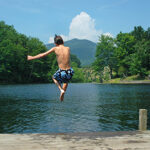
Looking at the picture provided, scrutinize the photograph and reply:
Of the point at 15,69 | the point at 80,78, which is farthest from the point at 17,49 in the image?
the point at 80,78

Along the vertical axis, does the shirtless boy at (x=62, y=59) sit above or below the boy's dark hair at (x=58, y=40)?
below

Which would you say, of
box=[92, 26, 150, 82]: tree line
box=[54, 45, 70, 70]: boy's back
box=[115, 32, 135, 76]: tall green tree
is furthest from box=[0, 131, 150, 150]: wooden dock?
box=[115, 32, 135, 76]: tall green tree

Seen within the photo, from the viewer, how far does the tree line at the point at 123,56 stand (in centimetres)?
8388

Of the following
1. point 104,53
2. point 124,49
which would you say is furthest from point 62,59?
point 104,53

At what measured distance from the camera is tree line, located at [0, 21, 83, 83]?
85.6m

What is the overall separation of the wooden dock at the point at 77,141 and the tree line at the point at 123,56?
3047 inches

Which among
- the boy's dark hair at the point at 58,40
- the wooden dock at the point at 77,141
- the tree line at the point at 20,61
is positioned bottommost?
the wooden dock at the point at 77,141

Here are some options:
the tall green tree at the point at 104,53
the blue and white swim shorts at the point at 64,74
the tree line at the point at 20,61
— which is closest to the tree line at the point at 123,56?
the tall green tree at the point at 104,53

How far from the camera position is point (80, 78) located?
146m

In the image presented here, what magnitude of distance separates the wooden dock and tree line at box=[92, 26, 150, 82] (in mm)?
77387

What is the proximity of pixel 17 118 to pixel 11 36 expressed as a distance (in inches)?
3288

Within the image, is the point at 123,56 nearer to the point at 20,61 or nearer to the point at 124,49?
the point at 124,49

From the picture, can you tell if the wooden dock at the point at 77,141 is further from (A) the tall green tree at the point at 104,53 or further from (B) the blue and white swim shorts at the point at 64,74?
(A) the tall green tree at the point at 104,53

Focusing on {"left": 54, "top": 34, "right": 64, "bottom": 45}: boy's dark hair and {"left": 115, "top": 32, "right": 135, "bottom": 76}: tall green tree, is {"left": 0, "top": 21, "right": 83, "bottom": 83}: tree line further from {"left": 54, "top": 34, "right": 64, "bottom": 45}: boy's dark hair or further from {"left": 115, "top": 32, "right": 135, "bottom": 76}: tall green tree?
{"left": 54, "top": 34, "right": 64, "bottom": 45}: boy's dark hair
